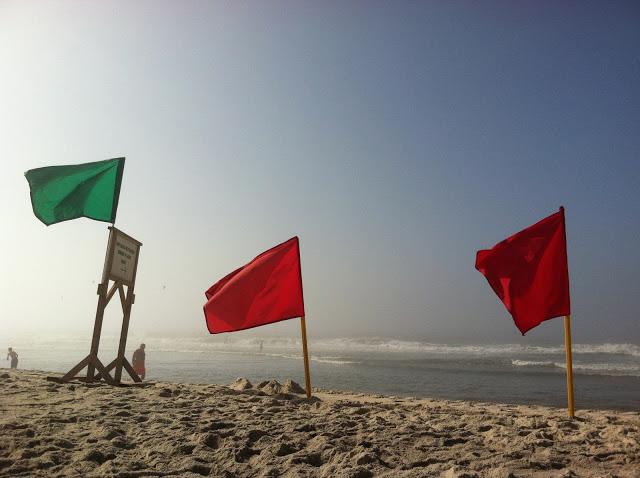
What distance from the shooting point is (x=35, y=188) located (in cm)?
865

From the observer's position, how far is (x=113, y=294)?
9.10 meters

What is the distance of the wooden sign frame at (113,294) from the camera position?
8.62 metres

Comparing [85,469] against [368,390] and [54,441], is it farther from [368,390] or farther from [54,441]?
[368,390]

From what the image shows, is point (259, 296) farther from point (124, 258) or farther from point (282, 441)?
point (282, 441)

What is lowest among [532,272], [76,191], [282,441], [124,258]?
[282,441]

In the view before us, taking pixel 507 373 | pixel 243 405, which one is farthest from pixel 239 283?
pixel 507 373

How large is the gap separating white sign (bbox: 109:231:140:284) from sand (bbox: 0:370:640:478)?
9.35ft

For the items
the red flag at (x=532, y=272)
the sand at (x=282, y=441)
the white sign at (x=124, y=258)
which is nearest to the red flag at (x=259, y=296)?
the sand at (x=282, y=441)

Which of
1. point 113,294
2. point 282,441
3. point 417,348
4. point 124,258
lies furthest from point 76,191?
point 417,348

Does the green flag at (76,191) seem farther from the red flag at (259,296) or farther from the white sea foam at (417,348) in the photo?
the white sea foam at (417,348)

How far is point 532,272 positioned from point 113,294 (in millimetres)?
8559

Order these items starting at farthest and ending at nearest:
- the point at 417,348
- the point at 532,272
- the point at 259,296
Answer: the point at 417,348, the point at 259,296, the point at 532,272

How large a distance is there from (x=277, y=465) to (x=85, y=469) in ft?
5.83

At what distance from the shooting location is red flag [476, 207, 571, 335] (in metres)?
7.06
